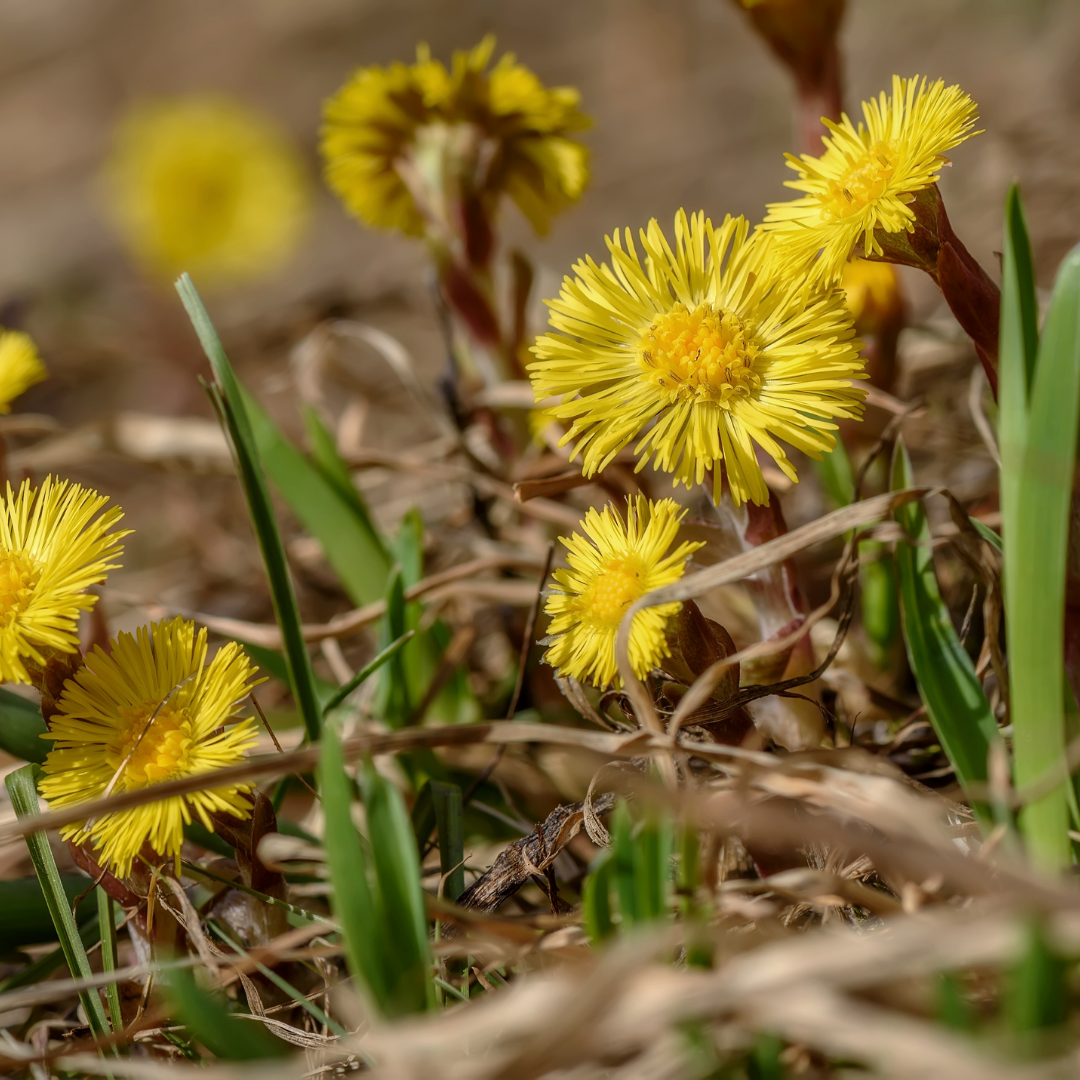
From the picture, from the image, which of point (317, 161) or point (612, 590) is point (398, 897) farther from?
point (317, 161)

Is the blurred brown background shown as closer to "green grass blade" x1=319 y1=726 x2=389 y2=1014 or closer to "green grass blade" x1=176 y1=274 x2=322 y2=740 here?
"green grass blade" x1=176 y1=274 x2=322 y2=740

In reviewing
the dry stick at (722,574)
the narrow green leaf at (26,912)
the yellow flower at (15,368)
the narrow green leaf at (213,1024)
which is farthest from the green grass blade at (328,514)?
the narrow green leaf at (213,1024)

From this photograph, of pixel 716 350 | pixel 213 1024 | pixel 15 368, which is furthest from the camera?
pixel 15 368

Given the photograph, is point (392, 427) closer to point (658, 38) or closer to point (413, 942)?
point (413, 942)

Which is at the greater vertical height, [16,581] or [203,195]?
[203,195]

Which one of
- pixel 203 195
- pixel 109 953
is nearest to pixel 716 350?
pixel 109 953

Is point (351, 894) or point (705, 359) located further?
point (705, 359)

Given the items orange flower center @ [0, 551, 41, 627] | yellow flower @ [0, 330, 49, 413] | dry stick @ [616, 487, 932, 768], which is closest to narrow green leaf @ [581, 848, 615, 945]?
dry stick @ [616, 487, 932, 768]
